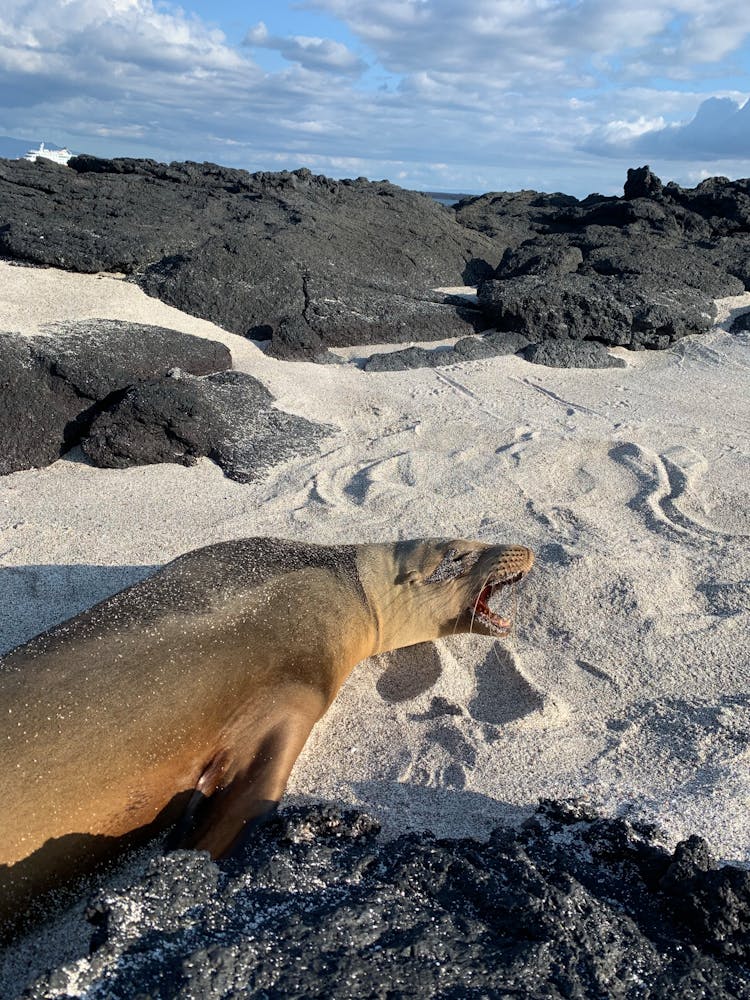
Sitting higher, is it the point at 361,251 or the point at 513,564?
the point at 361,251

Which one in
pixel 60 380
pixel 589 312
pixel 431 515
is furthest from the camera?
pixel 589 312

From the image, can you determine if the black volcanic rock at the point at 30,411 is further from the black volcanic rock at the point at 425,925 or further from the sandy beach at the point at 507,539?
the black volcanic rock at the point at 425,925

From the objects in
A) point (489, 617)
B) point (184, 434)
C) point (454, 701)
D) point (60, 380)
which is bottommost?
point (454, 701)

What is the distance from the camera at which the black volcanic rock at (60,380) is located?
6.58 meters

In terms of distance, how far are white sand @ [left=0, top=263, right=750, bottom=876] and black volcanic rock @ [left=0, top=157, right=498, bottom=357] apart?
0.62 meters

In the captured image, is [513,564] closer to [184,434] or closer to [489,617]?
[489,617]

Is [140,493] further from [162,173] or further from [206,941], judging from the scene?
[162,173]

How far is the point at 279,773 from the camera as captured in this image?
3.30 metres

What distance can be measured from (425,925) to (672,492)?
14.4ft

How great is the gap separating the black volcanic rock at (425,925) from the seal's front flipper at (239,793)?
368 mm

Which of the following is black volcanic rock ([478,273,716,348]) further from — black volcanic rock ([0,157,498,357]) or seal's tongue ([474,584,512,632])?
seal's tongue ([474,584,512,632])

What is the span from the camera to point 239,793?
3.21 meters

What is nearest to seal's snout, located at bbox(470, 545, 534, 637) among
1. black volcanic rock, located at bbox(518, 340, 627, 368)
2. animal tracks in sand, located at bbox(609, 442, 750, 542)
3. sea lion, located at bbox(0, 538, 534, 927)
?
sea lion, located at bbox(0, 538, 534, 927)

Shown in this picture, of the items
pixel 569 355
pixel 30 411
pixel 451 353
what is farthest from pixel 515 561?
pixel 569 355
